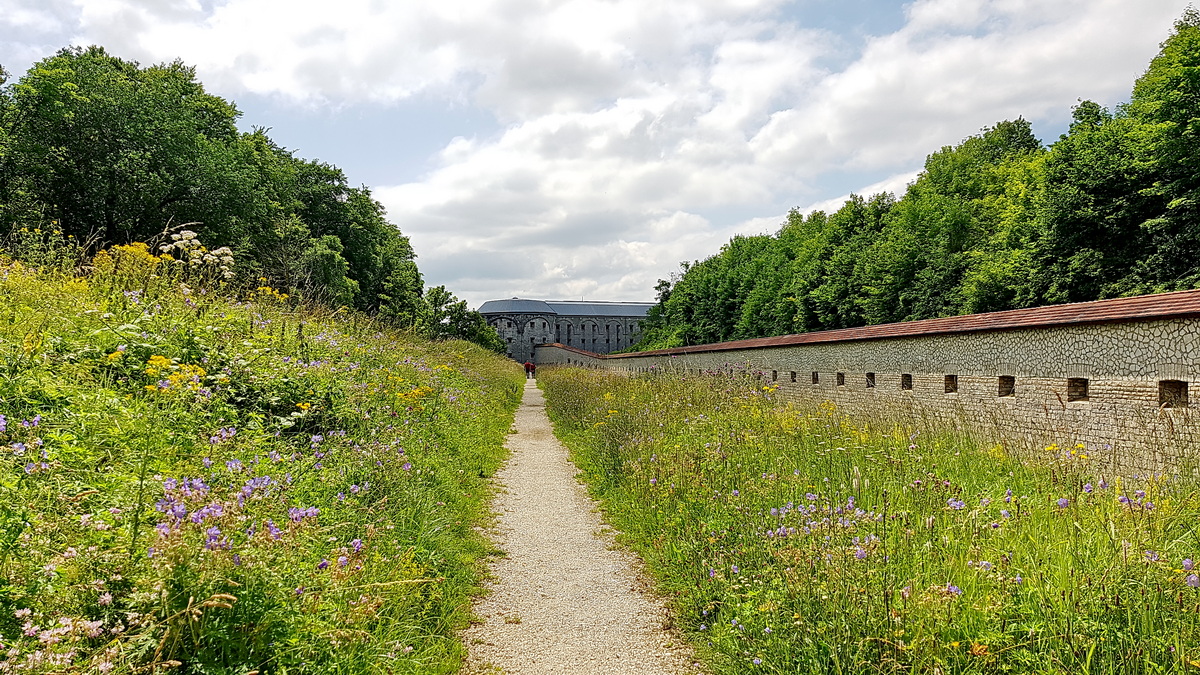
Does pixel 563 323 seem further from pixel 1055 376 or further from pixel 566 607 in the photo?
pixel 566 607

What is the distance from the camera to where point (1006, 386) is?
9023mm

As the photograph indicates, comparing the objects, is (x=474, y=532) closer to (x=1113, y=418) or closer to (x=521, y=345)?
(x=1113, y=418)

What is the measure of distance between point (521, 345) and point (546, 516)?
301 feet

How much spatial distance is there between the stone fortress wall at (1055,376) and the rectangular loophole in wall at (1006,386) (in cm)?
1

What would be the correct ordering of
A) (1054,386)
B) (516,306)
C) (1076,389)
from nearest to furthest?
1. (1076,389)
2. (1054,386)
3. (516,306)

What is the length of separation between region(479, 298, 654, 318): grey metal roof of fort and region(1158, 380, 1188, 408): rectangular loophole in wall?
9324 centimetres

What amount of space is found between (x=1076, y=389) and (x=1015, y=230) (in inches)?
585

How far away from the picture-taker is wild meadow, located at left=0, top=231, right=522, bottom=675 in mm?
2299

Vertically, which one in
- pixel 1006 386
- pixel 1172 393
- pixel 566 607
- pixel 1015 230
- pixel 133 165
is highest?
pixel 133 165

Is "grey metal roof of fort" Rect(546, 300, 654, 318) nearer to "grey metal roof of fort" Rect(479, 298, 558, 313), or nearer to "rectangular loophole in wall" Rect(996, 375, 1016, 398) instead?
"grey metal roof of fort" Rect(479, 298, 558, 313)

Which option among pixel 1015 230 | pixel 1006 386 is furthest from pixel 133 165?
pixel 1015 230

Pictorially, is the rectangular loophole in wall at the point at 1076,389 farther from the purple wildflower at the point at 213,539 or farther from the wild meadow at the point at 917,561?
the purple wildflower at the point at 213,539

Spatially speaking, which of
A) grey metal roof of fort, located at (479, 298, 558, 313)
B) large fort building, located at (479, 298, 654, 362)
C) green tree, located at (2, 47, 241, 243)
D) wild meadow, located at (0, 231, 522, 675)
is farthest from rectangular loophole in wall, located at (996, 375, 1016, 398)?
grey metal roof of fort, located at (479, 298, 558, 313)

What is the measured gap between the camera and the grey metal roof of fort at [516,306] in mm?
100562
